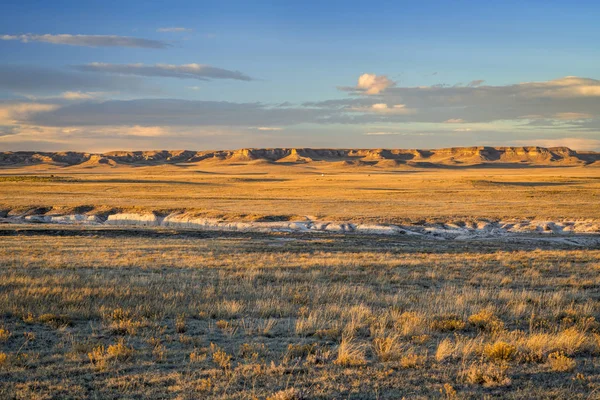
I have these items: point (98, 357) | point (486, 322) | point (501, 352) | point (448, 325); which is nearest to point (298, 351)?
point (98, 357)

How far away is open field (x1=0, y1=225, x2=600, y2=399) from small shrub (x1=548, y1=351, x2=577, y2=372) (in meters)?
0.04

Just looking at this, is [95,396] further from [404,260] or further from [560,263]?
[560,263]

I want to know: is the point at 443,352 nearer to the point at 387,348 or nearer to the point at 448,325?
the point at 387,348

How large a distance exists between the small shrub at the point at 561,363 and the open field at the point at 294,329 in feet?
0.14

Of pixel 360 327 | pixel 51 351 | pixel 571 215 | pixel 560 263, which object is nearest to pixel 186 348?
pixel 51 351

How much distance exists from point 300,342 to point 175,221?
34462 millimetres

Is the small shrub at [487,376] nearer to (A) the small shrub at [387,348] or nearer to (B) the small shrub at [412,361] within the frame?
(B) the small shrub at [412,361]

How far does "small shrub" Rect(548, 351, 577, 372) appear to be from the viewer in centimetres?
681

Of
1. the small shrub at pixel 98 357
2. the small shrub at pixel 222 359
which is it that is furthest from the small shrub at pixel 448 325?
the small shrub at pixel 98 357

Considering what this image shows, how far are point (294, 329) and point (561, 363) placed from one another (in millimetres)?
4002

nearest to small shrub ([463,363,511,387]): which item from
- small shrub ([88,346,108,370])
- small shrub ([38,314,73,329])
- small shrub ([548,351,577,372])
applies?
small shrub ([548,351,577,372])

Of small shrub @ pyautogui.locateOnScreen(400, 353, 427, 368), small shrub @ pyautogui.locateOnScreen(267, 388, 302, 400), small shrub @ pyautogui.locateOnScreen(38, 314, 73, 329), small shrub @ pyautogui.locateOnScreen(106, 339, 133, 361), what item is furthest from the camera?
small shrub @ pyautogui.locateOnScreen(38, 314, 73, 329)

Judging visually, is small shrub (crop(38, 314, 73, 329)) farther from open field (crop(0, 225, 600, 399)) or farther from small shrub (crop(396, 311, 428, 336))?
small shrub (crop(396, 311, 428, 336))

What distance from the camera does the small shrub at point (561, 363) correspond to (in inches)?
268
